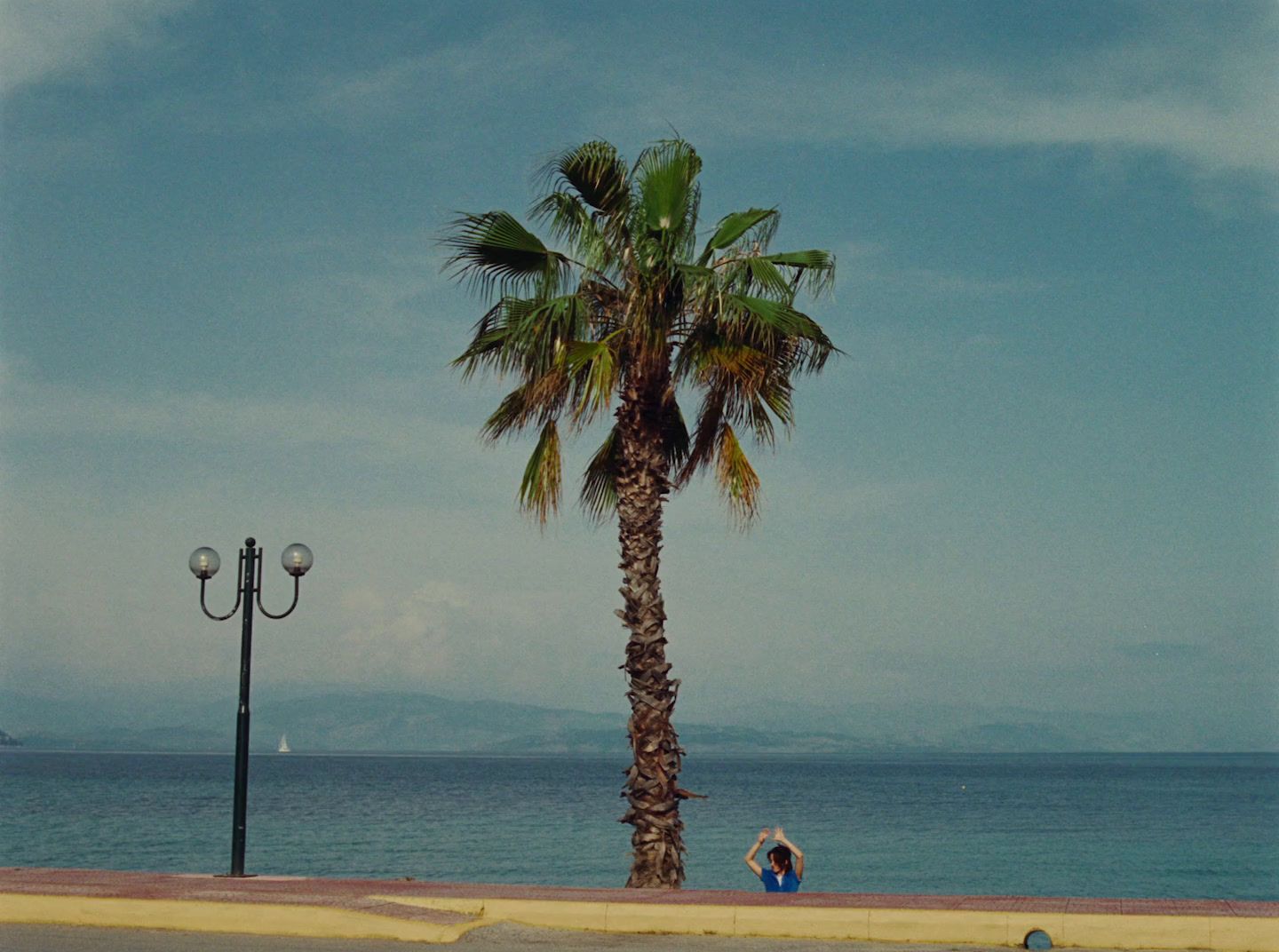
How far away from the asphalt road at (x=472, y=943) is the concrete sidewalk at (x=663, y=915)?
5.8 inches

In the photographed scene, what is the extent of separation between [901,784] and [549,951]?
119655mm

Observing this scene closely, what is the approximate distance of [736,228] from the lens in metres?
16.5

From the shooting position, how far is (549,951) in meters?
10.8

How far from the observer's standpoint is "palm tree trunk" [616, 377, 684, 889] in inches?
601

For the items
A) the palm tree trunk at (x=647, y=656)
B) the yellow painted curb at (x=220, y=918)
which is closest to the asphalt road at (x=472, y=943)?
the yellow painted curb at (x=220, y=918)

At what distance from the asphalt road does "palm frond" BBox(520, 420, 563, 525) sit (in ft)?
18.9

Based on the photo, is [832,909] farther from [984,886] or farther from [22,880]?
[984,886]

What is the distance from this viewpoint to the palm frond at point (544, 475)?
16.3 meters

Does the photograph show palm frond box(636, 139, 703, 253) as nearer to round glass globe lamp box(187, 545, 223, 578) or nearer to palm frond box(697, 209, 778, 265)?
palm frond box(697, 209, 778, 265)

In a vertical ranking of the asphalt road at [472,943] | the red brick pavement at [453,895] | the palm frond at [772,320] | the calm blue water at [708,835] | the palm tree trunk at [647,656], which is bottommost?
the calm blue water at [708,835]

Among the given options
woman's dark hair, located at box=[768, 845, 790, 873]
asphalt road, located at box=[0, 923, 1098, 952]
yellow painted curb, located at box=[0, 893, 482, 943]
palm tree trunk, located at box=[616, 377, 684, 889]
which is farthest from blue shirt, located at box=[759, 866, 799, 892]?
yellow painted curb, located at box=[0, 893, 482, 943]

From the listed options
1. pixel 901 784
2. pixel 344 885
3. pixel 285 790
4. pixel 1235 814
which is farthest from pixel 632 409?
pixel 901 784

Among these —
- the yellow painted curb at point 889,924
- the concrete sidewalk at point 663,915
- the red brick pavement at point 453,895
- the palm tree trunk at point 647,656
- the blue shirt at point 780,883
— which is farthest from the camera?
the palm tree trunk at point 647,656

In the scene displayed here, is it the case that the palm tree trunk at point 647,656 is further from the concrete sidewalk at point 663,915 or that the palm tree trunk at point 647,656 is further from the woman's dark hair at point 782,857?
the concrete sidewalk at point 663,915
